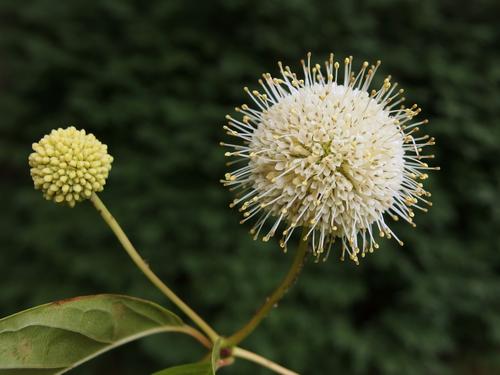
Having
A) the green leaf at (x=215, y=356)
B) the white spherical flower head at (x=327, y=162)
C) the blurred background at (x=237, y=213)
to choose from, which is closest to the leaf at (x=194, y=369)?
the green leaf at (x=215, y=356)

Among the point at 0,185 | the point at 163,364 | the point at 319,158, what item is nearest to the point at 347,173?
the point at 319,158

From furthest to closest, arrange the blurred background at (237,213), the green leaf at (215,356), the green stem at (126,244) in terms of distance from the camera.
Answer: the blurred background at (237,213) → the green stem at (126,244) → the green leaf at (215,356)

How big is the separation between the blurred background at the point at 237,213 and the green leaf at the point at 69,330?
9.07 feet

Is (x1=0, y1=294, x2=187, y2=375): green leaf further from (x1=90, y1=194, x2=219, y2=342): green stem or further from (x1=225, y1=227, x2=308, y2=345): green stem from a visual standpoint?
(x1=225, y1=227, x2=308, y2=345): green stem

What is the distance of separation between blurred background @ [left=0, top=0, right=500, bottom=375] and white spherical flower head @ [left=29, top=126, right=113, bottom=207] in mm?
2928

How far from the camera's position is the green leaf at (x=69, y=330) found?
1363 mm

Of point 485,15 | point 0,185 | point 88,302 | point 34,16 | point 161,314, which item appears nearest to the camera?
point 88,302

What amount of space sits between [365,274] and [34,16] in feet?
13.0

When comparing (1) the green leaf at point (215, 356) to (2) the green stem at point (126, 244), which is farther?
(2) the green stem at point (126, 244)

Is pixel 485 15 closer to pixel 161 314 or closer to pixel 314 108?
pixel 314 108

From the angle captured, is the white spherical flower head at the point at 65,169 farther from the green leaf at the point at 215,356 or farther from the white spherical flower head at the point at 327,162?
the green leaf at the point at 215,356

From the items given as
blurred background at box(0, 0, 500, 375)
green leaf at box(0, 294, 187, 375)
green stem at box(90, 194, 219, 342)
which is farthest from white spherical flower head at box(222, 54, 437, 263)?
blurred background at box(0, 0, 500, 375)

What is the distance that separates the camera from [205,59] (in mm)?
4930

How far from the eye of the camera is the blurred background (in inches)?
177
